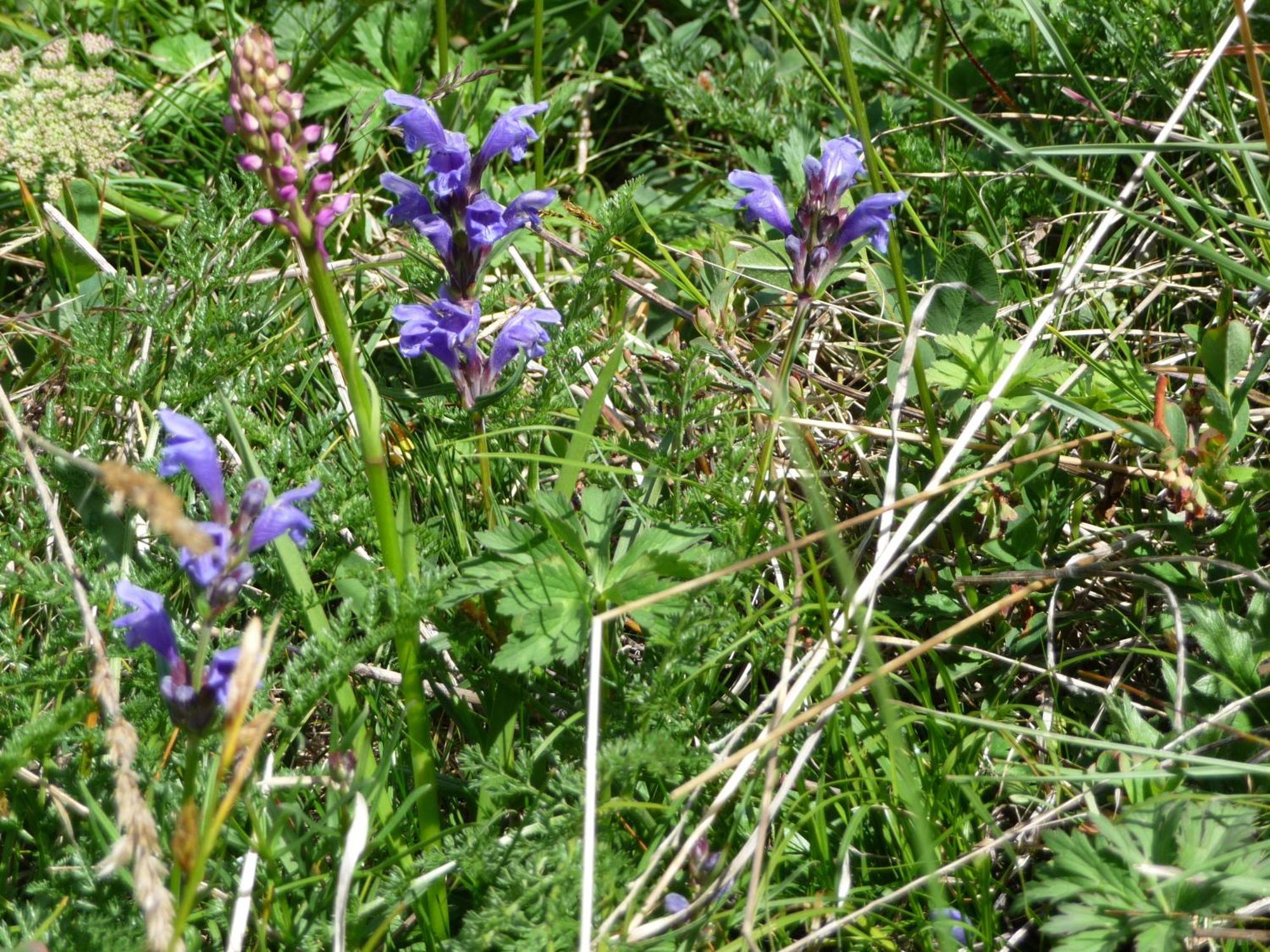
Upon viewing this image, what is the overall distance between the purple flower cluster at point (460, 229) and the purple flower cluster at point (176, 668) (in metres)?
0.62

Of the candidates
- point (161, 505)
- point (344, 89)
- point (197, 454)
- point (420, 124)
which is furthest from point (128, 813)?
point (344, 89)

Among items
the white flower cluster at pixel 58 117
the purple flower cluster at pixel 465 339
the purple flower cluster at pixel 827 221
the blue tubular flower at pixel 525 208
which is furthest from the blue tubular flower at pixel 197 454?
the white flower cluster at pixel 58 117

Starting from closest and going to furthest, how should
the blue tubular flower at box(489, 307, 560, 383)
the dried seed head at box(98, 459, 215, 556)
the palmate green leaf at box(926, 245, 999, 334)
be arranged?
the dried seed head at box(98, 459, 215, 556), the blue tubular flower at box(489, 307, 560, 383), the palmate green leaf at box(926, 245, 999, 334)

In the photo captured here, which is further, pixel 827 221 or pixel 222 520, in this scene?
pixel 827 221

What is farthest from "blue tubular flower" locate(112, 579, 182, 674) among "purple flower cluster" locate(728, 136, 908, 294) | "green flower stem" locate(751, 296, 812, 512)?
"purple flower cluster" locate(728, 136, 908, 294)

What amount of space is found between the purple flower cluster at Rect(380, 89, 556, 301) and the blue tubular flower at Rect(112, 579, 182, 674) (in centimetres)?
78

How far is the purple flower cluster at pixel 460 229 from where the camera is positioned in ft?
6.19

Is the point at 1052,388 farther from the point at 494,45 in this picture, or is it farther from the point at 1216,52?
the point at 494,45

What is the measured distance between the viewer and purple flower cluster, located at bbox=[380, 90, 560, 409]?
1.89 metres

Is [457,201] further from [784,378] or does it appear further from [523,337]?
[784,378]

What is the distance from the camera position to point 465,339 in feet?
6.30

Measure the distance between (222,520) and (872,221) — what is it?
1.25 meters

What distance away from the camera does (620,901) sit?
159cm

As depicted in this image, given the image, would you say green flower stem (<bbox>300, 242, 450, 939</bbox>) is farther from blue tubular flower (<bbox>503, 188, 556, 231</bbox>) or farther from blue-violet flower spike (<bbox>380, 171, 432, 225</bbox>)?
blue tubular flower (<bbox>503, 188, 556, 231</bbox>)
